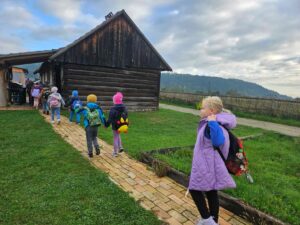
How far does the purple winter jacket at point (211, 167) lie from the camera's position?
3.27 metres

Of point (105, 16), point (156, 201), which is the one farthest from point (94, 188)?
point (105, 16)

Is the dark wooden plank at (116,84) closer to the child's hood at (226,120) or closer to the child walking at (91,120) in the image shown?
the child walking at (91,120)

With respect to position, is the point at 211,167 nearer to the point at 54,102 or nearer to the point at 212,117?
the point at 212,117

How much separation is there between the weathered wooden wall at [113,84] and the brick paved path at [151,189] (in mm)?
8863

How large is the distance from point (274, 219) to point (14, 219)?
3.59 m

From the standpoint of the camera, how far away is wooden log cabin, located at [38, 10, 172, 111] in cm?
1542

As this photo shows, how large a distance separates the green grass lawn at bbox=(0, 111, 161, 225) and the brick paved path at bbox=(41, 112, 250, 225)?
0.24 metres

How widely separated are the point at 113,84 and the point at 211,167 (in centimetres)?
1454

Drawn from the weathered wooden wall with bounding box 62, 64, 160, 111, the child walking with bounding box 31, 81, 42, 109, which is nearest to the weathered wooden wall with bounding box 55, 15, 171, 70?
the weathered wooden wall with bounding box 62, 64, 160, 111

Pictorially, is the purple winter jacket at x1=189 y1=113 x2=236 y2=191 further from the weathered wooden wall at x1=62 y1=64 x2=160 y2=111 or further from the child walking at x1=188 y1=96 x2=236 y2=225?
the weathered wooden wall at x1=62 y1=64 x2=160 y2=111

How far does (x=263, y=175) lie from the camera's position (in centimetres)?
583

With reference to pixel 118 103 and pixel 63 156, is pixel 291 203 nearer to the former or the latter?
pixel 118 103

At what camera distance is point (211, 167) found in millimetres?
3283

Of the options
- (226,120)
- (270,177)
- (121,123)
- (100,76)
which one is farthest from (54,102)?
(226,120)
